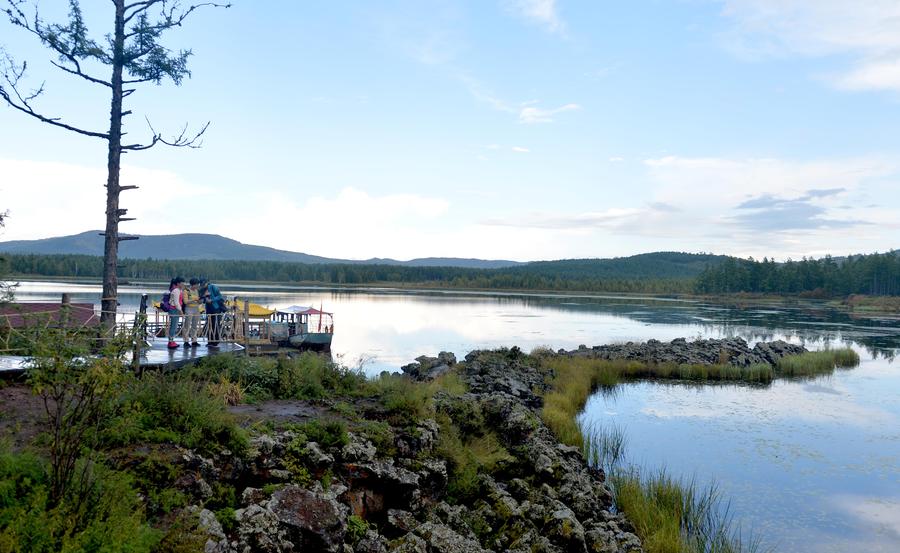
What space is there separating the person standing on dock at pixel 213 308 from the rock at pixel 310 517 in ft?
38.6

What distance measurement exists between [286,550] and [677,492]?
9.26 meters

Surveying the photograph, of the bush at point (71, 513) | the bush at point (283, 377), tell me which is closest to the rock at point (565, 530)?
the bush at point (283, 377)

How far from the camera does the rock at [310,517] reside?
25.2 ft

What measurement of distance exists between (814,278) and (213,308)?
14257 cm

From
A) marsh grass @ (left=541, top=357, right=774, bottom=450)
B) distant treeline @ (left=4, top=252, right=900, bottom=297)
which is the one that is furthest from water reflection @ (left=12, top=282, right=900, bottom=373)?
distant treeline @ (left=4, top=252, right=900, bottom=297)

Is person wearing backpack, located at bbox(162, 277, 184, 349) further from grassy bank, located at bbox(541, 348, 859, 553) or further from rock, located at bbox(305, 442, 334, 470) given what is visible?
grassy bank, located at bbox(541, 348, 859, 553)

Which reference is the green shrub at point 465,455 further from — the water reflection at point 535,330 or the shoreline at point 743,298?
the shoreline at point 743,298

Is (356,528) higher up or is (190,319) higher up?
(190,319)

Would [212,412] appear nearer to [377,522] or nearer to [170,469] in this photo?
[170,469]

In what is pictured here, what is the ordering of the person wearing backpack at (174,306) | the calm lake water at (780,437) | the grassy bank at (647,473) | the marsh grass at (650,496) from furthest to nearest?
the person wearing backpack at (174,306)
the calm lake water at (780,437)
the grassy bank at (647,473)
the marsh grass at (650,496)

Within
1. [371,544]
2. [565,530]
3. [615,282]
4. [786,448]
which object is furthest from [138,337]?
[615,282]

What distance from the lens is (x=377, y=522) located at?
378 inches

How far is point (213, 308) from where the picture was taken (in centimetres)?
1972

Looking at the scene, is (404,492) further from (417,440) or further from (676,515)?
(676,515)
